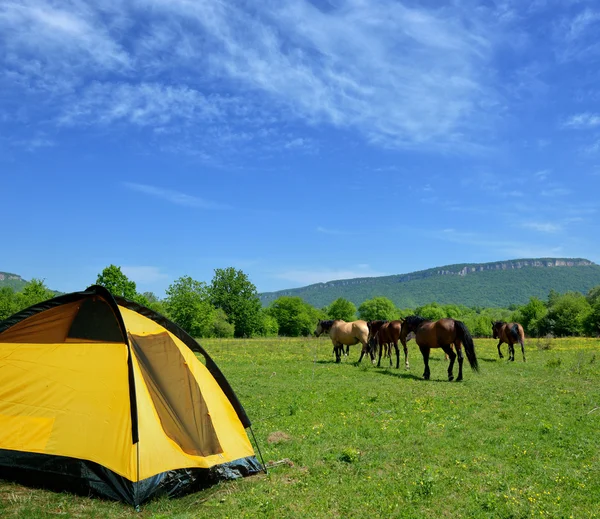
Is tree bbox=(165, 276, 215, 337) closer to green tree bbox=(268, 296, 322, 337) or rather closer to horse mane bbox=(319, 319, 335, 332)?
green tree bbox=(268, 296, 322, 337)

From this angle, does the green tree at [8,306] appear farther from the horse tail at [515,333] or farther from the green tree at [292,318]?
the green tree at [292,318]

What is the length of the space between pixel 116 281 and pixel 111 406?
5193 centimetres

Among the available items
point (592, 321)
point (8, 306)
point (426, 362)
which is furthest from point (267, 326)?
point (426, 362)

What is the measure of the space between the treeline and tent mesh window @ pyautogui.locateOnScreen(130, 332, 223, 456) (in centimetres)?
4465

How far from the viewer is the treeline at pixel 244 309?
58.0 m

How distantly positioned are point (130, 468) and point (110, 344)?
76.5 inches

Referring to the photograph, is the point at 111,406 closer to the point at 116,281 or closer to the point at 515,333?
the point at 515,333

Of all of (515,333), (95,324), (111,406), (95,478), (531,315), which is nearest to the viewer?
(95,478)

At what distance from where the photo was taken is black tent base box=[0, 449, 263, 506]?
6.22m

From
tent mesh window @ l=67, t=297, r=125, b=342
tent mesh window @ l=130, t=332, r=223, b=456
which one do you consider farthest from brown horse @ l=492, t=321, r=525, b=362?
tent mesh window @ l=67, t=297, r=125, b=342

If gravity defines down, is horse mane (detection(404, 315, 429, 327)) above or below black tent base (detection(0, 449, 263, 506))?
above

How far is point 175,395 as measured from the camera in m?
7.31

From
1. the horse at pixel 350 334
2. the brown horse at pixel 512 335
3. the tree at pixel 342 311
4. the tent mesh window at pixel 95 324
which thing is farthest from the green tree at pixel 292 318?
the tent mesh window at pixel 95 324

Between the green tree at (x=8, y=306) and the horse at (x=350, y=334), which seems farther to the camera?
the green tree at (x=8, y=306)
